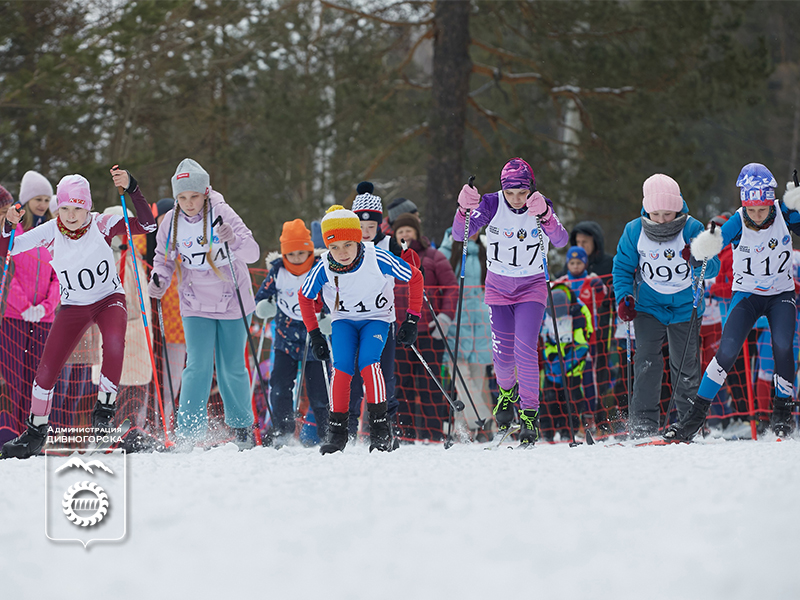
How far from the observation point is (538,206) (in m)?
4.96

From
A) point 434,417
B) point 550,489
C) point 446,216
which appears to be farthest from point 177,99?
point 550,489

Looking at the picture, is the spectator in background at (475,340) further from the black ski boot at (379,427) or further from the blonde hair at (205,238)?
the black ski boot at (379,427)

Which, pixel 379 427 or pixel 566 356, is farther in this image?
pixel 566 356

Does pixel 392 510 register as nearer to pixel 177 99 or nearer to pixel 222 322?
pixel 222 322

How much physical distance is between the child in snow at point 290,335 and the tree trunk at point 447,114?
4775mm

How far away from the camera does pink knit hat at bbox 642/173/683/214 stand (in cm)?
520

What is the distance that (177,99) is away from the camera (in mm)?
15359

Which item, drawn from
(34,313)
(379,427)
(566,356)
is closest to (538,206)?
(379,427)

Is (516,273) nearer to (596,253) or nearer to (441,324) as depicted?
(441,324)

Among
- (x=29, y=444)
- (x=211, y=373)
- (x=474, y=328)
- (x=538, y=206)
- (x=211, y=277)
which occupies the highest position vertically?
(x=538, y=206)

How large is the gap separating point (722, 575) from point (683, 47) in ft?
34.0

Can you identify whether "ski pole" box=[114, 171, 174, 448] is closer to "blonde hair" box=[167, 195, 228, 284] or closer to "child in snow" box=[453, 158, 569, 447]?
"blonde hair" box=[167, 195, 228, 284]

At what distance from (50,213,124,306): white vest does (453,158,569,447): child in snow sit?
2179 mm

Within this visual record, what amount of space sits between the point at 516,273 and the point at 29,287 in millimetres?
3252
